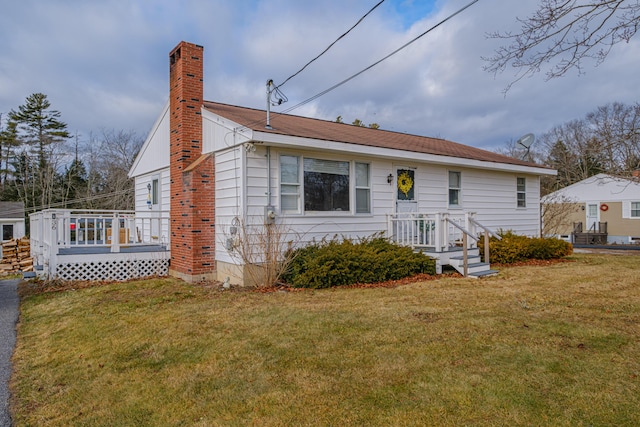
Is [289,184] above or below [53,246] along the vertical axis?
above

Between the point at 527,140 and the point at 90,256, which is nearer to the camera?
the point at 90,256

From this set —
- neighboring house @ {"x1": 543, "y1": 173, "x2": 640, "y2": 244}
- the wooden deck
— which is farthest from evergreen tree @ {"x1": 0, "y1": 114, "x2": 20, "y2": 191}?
neighboring house @ {"x1": 543, "y1": 173, "x2": 640, "y2": 244}

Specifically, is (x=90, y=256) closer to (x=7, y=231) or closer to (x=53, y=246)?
(x=53, y=246)

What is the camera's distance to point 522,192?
1454cm

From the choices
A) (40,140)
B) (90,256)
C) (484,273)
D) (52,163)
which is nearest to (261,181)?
(90,256)


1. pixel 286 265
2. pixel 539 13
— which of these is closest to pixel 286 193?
pixel 286 265

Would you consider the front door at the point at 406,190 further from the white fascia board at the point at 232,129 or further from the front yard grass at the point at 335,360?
the white fascia board at the point at 232,129

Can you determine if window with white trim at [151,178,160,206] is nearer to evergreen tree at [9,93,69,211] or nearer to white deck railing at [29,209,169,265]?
white deck railing at [29,209,169,265]

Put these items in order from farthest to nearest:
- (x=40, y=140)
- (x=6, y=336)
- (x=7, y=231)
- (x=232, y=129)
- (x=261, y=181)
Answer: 1. (x=40, y=140)
2. (x=7, y=231)
3. (x=261, y=181)
4. (x=232, y=129)
5. (x=6, y=336)

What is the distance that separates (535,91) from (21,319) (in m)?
9.43

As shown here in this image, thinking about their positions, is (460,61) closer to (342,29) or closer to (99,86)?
(342,29)

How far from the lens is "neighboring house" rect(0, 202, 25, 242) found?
1045 inches

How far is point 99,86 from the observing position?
2483 centimetres

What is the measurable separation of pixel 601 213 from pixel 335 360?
26.5m
